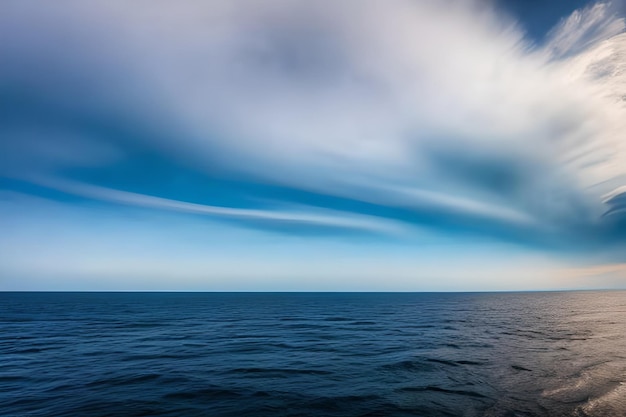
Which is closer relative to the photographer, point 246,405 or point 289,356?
point 246,405

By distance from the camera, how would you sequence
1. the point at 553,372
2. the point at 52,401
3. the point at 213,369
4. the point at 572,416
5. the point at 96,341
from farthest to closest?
the point at 96,341, the point at 213,369, the point at 553,372, the point at 52,401, the point at 572,416

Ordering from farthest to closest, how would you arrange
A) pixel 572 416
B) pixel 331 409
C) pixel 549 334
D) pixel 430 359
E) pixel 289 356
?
pixel 549 334 < pixel 289 356 < pixel 430 359 < pixel 331 409 < pixel 572 416

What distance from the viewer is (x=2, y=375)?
3130 cm

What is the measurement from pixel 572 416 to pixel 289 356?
2826 centimetres

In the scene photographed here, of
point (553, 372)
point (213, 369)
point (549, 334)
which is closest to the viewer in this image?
point (553, 372)

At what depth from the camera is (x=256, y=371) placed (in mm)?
32812

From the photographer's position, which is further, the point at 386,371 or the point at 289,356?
the point at 289,356

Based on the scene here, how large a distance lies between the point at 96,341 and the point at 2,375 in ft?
70.6

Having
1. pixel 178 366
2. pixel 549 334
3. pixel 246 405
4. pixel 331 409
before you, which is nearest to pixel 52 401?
pixel 178 366

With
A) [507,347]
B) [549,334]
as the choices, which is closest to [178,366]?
[507,347]

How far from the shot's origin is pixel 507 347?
45.2 meters

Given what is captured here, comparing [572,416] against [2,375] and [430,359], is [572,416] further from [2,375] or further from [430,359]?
[2,375]

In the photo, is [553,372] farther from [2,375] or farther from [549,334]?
[2,375]


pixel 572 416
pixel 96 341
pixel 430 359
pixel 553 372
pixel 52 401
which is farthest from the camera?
pixel 96 341
